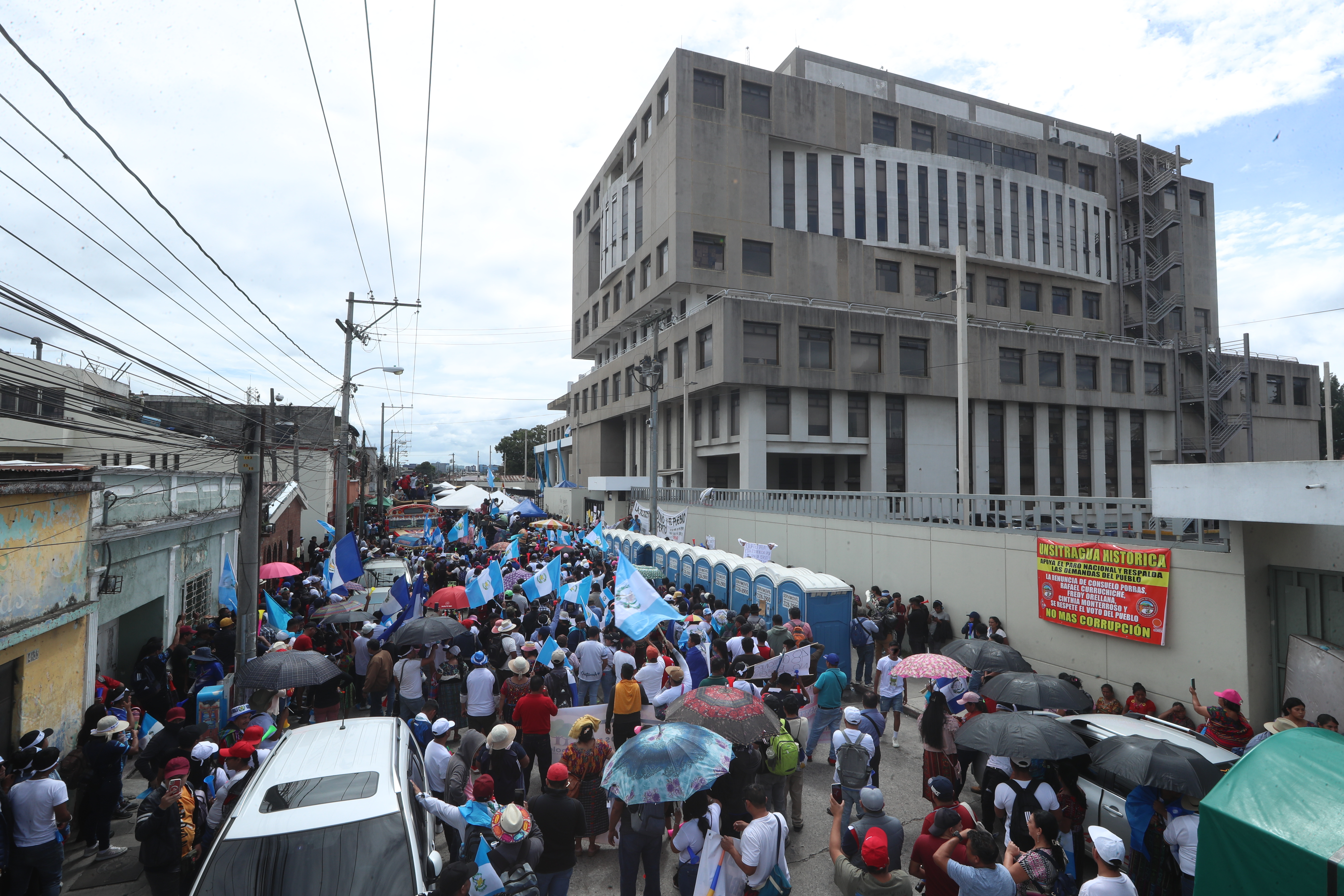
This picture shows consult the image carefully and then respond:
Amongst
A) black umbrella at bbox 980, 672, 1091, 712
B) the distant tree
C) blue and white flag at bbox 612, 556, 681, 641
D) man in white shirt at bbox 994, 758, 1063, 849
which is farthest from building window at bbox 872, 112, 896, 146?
the distant tree

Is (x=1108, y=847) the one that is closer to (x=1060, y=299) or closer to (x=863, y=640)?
(x=863, y=640)

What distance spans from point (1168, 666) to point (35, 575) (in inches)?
605

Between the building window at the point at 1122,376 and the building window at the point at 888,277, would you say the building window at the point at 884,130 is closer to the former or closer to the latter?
the building window at the point at 888,277

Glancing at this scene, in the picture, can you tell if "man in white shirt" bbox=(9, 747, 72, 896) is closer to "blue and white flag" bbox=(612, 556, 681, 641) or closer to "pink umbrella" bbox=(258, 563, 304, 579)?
"blue and white flag" bbox=(612, 556, 681, 641)

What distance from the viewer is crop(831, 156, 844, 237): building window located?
43312 millimetres

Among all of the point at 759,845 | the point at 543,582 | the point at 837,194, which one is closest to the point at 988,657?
the point at 759,845

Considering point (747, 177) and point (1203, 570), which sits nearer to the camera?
point (1203, 570)

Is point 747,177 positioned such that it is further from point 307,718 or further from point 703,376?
point 307,718

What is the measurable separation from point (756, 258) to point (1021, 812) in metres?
38.0

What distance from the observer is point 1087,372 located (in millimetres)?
42844

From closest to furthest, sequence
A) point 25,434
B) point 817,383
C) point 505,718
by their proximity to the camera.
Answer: point 505,718
point 25,434
point 817,383

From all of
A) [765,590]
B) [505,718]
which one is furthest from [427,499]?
[505,718]

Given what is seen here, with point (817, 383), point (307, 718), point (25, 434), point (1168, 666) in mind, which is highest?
point (817, 383)

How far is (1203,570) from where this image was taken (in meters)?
10.2
